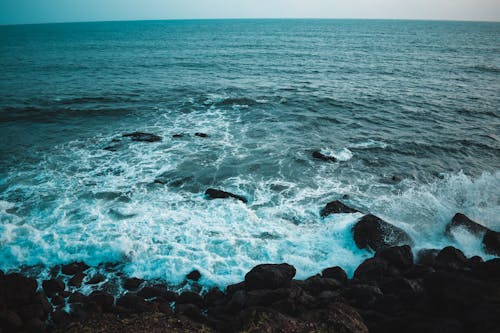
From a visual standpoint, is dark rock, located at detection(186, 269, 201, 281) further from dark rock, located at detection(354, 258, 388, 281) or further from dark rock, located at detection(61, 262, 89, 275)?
dark rock, located at detection(354, 258, 388, 281)

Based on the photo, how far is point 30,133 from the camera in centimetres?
2172

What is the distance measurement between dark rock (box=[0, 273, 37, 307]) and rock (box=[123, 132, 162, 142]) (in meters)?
13.4

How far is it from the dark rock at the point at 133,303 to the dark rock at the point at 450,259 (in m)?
9.74

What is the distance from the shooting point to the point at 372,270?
9562mm

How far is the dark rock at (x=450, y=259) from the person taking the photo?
9.66 metres

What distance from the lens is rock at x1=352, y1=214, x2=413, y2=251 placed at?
11.2 m

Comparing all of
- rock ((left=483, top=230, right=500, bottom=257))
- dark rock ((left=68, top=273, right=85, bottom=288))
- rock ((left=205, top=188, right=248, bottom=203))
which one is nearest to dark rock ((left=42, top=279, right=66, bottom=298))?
dark rock ((left=68, top=273, right=85, bottom=288))

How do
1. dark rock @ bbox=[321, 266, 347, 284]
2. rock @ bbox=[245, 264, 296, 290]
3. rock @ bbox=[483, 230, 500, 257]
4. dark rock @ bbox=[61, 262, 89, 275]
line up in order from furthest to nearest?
rock @ bbox=[483, 230, 500, 257], dark rock @ bbox=[61, 262, 89, 275], dark rock @ bbox=[321, 266, 347, 284], rock @ bbox=[245, 264, 296, 290]

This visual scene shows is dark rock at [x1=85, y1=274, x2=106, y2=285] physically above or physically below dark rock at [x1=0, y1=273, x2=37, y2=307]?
below

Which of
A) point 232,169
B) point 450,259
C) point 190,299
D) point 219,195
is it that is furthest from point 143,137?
point 450,259

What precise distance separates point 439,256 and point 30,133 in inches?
1069

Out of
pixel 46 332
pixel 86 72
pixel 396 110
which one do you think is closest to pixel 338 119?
pixel 396 110

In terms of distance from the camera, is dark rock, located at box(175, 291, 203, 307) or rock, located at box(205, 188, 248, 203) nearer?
dark rock, located at box(175, 291, 203, 307)

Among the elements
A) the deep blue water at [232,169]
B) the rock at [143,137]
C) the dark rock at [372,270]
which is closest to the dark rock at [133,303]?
the deep blue water at [232,169]
